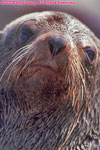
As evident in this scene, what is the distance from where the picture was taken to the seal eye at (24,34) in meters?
3.69

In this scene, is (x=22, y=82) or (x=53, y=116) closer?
(x=22, y=82)

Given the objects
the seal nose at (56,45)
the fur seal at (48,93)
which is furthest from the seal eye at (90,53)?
the seal nose at (56,45)

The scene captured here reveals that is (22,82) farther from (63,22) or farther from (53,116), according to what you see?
(63,22)

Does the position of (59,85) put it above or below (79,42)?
below

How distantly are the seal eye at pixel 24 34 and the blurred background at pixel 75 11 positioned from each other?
7.30 metres

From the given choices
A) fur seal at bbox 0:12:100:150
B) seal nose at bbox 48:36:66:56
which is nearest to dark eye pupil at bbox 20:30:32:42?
fur seal at bbox 0:12:100:150

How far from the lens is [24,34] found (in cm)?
375

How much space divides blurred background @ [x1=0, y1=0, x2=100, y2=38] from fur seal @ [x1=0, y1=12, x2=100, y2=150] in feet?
24.0

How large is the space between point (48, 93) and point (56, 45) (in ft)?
1.95

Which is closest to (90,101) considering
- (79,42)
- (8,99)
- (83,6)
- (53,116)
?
(53,116)

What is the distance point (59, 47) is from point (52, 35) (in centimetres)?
17

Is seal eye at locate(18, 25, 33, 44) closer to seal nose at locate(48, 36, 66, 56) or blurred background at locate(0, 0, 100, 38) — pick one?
seal nose at locate(48, 36, 66, 56)

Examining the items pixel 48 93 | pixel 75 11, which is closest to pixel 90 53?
pixel 48 93

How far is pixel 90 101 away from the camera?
3854 millimetres
